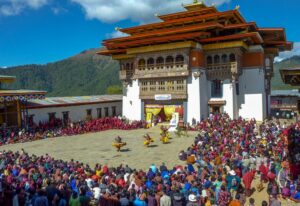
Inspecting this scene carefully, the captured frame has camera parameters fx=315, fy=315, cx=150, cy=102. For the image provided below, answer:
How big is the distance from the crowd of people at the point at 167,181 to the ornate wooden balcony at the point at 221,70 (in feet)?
42.6

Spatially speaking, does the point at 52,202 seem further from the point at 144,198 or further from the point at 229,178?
the point at 229,178

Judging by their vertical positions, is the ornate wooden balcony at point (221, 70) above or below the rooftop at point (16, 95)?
above

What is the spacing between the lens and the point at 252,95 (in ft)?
101

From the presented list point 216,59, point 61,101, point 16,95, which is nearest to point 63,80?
point 61,101

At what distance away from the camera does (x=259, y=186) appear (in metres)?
12.6

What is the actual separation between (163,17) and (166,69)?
9.64 metres

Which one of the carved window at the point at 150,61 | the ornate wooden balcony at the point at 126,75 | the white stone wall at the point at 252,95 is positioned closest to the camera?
the white stone wall at the point at 252,95

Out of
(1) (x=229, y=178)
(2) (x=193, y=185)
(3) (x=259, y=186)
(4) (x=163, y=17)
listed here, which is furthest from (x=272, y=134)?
(4) (x=163, y=17)

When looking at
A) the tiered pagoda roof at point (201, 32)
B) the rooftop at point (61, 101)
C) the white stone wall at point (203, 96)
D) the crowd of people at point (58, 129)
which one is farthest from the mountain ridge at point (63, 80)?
the white stone wall at point (203, 96)

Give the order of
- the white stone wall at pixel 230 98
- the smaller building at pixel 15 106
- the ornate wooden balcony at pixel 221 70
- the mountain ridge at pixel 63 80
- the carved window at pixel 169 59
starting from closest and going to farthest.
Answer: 1. the smaller building at pixel 15 106
2. the ornate wooden balcony at pixel 221 70
3. the white stone wall at pixel 230 98
4. the carved window at pixel 169 59
5. the mountain ridge at pixel 63 80

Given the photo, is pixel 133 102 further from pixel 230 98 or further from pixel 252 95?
pixel 252 95

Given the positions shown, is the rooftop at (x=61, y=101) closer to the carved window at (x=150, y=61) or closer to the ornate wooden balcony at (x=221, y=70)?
the carved window at (x=150, y=61)

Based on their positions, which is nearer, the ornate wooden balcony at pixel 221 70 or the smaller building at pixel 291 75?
the smaller building at pixel 291 75

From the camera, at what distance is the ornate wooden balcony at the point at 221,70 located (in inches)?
1146
